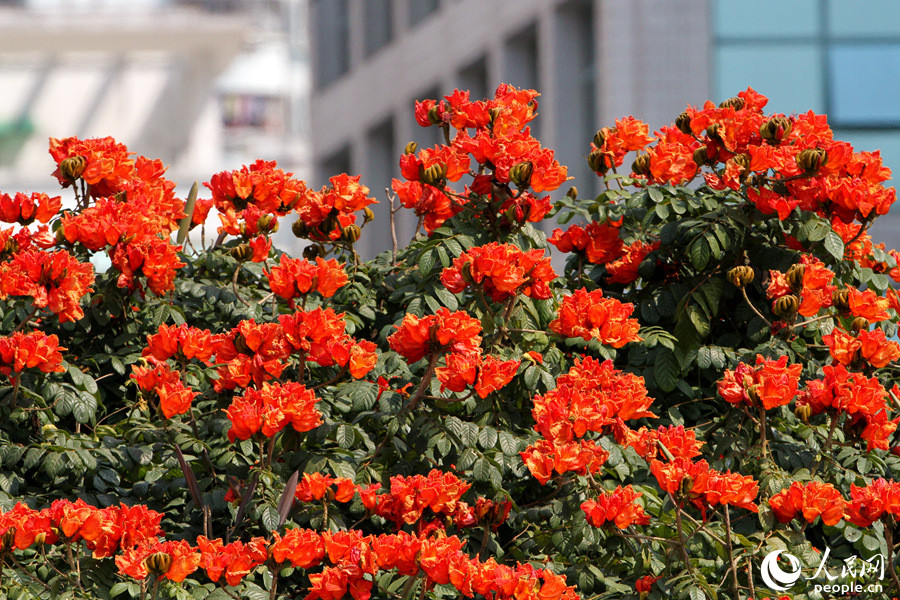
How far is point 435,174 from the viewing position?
9.42 ft

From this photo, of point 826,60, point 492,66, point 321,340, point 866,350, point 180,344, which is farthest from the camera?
point 492,66

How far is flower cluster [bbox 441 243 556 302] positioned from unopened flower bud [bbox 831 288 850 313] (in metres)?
0.70

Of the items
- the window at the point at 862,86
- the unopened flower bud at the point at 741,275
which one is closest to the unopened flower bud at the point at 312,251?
the unopened flower bud at the point at 741,275

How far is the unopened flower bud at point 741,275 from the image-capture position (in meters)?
2.79

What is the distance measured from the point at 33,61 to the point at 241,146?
8.08 m

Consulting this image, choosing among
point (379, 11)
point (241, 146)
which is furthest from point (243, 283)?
point (241, 146)

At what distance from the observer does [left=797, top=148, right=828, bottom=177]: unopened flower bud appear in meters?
2.83

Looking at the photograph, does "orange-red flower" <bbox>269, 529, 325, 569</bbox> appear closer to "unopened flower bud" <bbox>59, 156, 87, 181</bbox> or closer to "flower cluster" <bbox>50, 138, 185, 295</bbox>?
"flower cluster" <bbox>50, 138, 185, 295</bbox>

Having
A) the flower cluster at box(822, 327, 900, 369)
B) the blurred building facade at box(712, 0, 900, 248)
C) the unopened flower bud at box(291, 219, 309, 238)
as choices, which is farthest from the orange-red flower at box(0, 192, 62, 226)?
the blurred building facade at box(712, 0, 900, 248)

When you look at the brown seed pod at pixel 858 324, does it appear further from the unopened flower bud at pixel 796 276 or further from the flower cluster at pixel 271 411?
the flower cluster at pixel 271 411

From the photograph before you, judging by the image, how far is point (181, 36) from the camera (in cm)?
3844

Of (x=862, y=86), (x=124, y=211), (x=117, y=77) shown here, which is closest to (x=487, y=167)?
(x=124, y=211)

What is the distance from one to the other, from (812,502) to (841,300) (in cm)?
67

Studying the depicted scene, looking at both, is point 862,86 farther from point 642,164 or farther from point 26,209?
point 26,209
